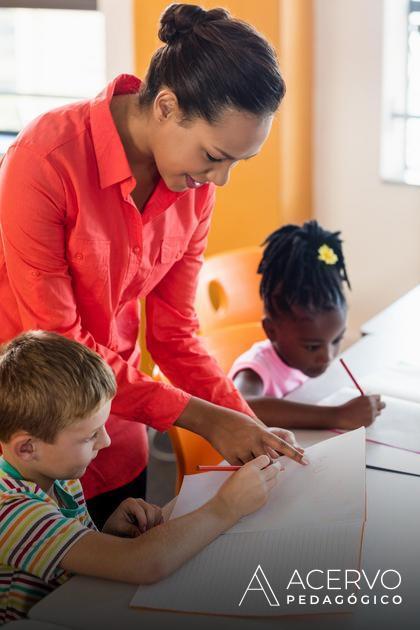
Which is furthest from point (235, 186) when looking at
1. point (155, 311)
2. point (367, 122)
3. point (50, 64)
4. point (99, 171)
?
point (99, 171)

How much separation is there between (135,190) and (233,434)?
429mm

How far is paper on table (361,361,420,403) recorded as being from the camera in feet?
6.04

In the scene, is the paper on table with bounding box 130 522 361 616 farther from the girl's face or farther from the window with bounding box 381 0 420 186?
the window with bounding box 381 0 420 186

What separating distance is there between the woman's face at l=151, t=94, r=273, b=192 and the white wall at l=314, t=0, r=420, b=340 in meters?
1.76

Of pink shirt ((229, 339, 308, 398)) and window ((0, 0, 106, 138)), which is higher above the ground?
window ((0, 0, 106, 138))

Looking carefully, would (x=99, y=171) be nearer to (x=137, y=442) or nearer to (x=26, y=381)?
(x=26, y=381)

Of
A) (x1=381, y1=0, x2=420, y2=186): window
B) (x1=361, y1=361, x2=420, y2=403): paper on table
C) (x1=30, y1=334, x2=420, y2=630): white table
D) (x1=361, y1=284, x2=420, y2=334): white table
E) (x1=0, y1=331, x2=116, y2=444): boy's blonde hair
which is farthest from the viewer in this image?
(x1=381, y1=0, x2=420, y2=186): window

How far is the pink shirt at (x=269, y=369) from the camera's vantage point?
2.00m

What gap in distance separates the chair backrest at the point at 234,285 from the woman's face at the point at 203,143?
98 centimetres

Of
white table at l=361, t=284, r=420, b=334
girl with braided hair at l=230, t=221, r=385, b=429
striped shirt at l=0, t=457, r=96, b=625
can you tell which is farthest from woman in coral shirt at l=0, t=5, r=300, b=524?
white table at l=361, t=284, r=420, b=334

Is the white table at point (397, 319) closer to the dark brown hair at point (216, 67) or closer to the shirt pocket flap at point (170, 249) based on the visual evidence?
the shirt pocket flap at point (170, 249)

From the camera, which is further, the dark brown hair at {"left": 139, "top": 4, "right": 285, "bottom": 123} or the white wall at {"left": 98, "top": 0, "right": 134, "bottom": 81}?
the white wall at {"left": 98, "top": 0, "right": 134, "bottom": 81}

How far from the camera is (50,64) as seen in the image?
Result: 3.33 metres

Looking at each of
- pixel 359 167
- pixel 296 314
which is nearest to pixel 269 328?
pixel 296 314
